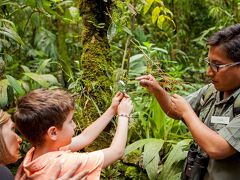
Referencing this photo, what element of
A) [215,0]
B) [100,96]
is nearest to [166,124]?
[100,96]

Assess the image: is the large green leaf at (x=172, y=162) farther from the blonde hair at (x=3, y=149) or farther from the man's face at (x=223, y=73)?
the blonde hair at (x=3, y=149)

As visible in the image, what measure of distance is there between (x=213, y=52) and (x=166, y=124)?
4.69ft

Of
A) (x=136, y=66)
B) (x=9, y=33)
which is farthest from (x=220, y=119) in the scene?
(x=136, y=66)

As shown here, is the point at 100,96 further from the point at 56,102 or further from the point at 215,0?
the point at 215,0

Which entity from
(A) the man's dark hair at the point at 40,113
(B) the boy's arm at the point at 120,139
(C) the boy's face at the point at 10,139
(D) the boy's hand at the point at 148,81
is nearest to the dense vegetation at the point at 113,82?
(D) the boy's hand at the point at 148,81

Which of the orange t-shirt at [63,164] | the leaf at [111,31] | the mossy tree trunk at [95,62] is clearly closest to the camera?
the orange t-shirt at [63,164]

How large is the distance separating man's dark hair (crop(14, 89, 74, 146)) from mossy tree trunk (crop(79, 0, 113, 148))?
2.61 feet

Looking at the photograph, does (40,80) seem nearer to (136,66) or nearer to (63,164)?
(63,164)

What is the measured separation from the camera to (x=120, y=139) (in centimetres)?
202

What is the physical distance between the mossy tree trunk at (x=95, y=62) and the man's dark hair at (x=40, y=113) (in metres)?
0.80

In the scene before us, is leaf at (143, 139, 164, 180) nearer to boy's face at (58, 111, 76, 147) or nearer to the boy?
the boy

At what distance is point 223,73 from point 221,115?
0.23m

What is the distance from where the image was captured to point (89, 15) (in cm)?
272

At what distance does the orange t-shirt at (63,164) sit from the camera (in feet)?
5.98
